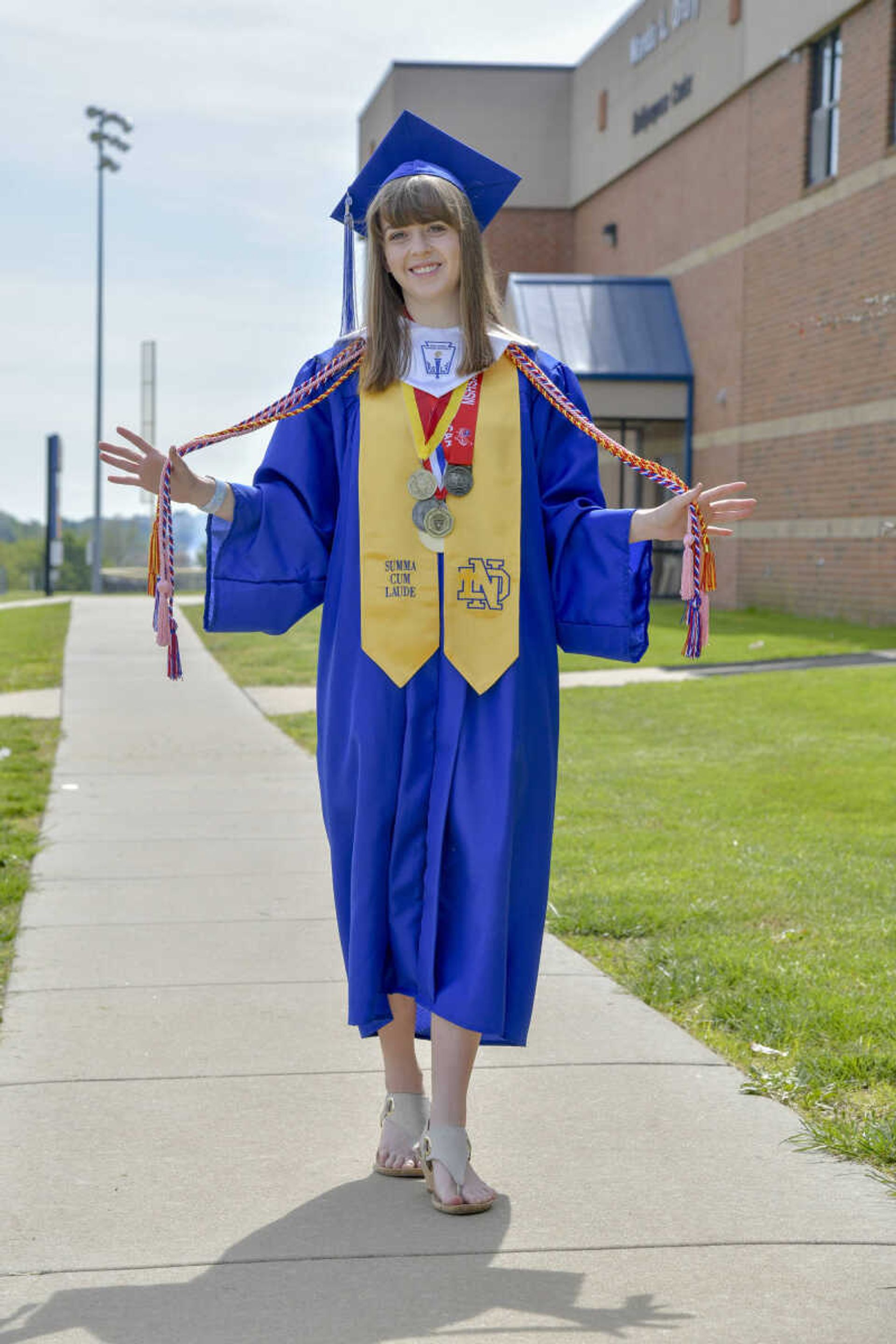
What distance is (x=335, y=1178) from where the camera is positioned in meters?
3.37

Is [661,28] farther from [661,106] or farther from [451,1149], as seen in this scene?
[451,1149]

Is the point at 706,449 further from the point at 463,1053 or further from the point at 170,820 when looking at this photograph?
the point at 463,1053

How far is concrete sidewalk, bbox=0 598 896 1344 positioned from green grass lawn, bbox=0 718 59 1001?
16 cm

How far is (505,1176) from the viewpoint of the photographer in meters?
3.35

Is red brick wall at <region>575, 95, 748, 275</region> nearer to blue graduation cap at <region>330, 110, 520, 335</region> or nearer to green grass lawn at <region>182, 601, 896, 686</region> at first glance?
green grass lawn at <region>182, 601, 896, 686</region>

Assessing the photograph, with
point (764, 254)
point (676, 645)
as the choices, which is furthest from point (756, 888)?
point (764, 254)

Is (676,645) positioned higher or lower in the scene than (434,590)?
lower

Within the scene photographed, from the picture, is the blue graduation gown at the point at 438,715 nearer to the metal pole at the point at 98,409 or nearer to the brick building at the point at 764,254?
the brick building at the point at 764,254

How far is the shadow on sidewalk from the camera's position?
2.65m

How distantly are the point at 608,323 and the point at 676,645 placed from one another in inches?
428

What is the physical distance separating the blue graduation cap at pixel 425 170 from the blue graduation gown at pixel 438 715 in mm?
379

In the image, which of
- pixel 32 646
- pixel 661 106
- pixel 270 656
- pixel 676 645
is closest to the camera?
pixel 270 656

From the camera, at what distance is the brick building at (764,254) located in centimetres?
1939

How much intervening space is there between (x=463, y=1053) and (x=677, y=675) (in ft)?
35.5
